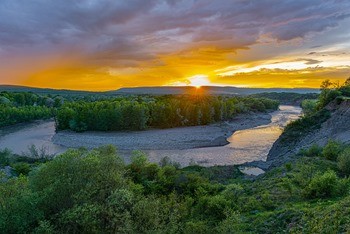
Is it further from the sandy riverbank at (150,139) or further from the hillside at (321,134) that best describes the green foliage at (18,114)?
the hillside at (321,134)

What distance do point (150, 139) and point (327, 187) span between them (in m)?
58.5

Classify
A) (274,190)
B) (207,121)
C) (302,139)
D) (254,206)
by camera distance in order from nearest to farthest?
(254,206) → (274,190) → (302,139) → (207,121)

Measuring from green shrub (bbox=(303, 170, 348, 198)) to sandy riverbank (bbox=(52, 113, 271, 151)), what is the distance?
44.1 meters

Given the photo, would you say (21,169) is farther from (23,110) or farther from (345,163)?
(23,110)

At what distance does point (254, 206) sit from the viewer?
75.2ft

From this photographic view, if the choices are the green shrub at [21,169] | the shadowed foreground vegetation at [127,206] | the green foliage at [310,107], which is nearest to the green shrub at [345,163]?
the shadowed foreground vegetation at [127,206]

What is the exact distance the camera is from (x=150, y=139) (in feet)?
254

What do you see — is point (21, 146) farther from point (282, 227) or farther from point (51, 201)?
point (282, 227)

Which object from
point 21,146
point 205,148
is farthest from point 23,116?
point 205,148

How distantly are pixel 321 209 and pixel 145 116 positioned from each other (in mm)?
80661

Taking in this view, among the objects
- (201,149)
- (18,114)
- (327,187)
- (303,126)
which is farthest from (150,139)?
(327,187)

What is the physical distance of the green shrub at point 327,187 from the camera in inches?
842

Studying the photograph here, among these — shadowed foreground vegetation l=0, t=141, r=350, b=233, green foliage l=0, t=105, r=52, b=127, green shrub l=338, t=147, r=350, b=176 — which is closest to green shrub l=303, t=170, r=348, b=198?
shadowed foreground vegetation l=0, t=141, r=350, b=233

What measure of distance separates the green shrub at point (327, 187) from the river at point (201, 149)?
27309 mm
